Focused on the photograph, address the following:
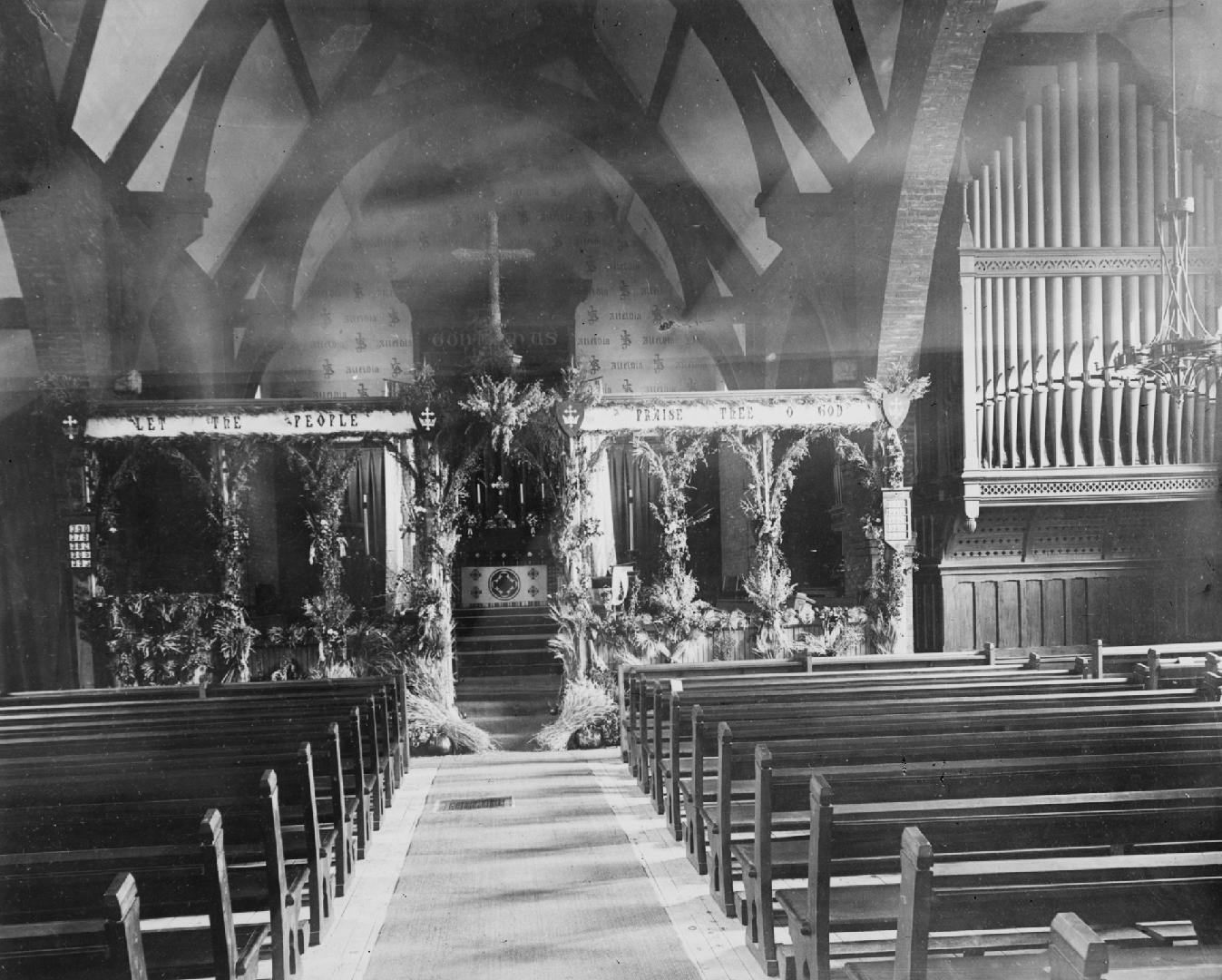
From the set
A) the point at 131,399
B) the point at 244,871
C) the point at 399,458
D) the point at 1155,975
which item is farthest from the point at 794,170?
the point at 1155,975

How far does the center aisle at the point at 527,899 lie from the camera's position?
390 cm

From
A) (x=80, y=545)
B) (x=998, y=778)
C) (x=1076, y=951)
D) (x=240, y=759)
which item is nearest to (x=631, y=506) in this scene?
(x=80, y=545)

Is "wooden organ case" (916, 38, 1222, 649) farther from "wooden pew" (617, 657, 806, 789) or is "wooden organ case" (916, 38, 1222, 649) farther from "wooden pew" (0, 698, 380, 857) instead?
"wooden pew" (0, 698, 380, 857)

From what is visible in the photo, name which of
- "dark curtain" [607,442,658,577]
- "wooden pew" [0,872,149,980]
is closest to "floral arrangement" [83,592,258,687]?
"wooden pew" [0,872,149,980]

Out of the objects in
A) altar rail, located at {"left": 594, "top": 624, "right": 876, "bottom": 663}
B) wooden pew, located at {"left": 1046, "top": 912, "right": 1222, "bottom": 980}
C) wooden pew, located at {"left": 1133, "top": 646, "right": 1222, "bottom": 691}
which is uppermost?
wooden pew, located at {"left": 1046, "top": 912, "right": 1222, "bottom": 980}

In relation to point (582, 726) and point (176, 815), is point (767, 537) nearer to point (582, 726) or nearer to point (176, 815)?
point (582, 726)

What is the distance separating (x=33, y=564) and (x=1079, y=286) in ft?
34.2

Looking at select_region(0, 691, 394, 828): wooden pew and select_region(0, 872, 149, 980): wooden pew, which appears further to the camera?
select_region(0, 691, 394, 828): wooden pew

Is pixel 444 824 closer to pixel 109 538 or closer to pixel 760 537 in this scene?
pixel 760 537

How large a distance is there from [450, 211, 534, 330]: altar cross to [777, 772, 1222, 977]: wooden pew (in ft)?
34.2

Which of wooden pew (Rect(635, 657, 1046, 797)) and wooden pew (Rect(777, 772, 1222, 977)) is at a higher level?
wooden pew (Rect(777, 772, 1222, 977))

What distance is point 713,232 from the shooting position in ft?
47.5

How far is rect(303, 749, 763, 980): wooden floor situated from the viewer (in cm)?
393

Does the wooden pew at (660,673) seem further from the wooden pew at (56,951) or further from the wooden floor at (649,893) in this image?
the wooden pew at (56,951)
